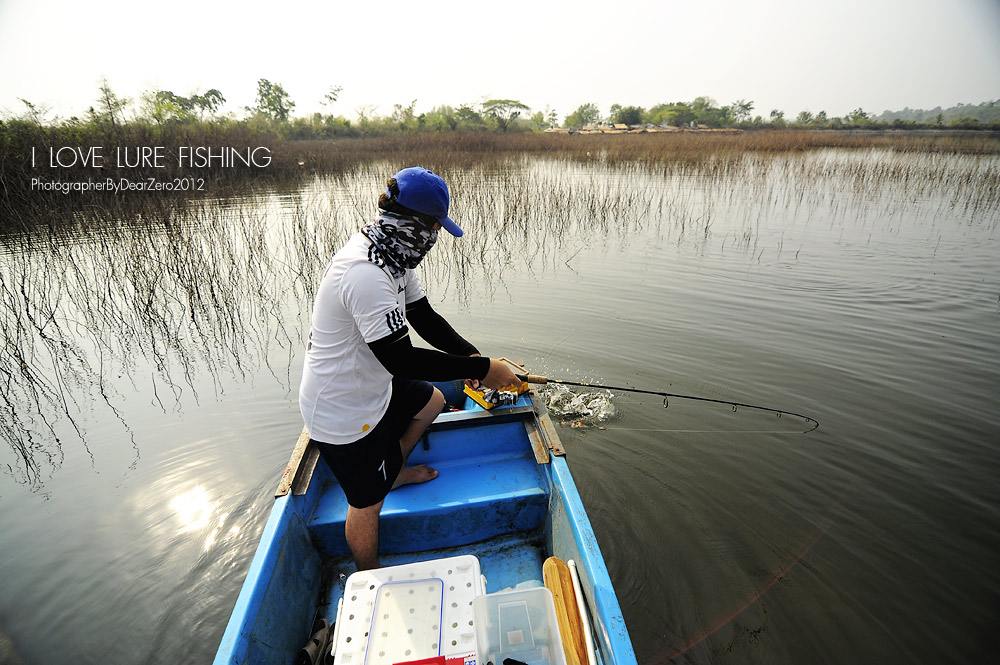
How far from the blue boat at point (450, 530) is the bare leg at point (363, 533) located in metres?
0.12

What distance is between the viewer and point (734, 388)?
14.8 ft

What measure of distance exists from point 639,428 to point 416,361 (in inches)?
111

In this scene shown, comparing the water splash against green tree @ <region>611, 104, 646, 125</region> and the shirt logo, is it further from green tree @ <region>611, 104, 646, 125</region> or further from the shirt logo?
green tree @ <region>611, 104, 646, 125</region>

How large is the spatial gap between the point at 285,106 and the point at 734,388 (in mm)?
55571

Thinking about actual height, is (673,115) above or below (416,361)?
above

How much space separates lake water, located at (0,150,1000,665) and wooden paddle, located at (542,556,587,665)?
39.0 inches

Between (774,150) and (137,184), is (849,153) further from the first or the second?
(137,184)

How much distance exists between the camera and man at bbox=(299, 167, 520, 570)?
1.76 m

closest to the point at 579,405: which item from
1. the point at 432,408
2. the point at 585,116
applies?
the point at 432,408

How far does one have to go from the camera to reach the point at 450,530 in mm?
2564

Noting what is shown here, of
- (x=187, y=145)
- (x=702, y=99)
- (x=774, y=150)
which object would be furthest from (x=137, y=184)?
(x=702, y=99)

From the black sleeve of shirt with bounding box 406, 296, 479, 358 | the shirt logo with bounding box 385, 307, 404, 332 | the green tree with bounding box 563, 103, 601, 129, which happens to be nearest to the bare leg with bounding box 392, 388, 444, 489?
the black sleeve of shirt with bounding box 406, 296, 479, 358

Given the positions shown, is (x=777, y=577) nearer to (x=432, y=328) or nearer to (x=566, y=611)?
(x=566, y=611)

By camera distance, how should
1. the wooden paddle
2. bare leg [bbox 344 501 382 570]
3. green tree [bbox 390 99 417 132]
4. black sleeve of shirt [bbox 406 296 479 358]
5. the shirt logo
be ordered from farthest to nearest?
green tree [bbox 390 99 417 132] → black sleeve of shirt [bbox 406 296 479 358] → bare leg [bbox 344 501 382 570] → the shirt logo → the wooden paddle
